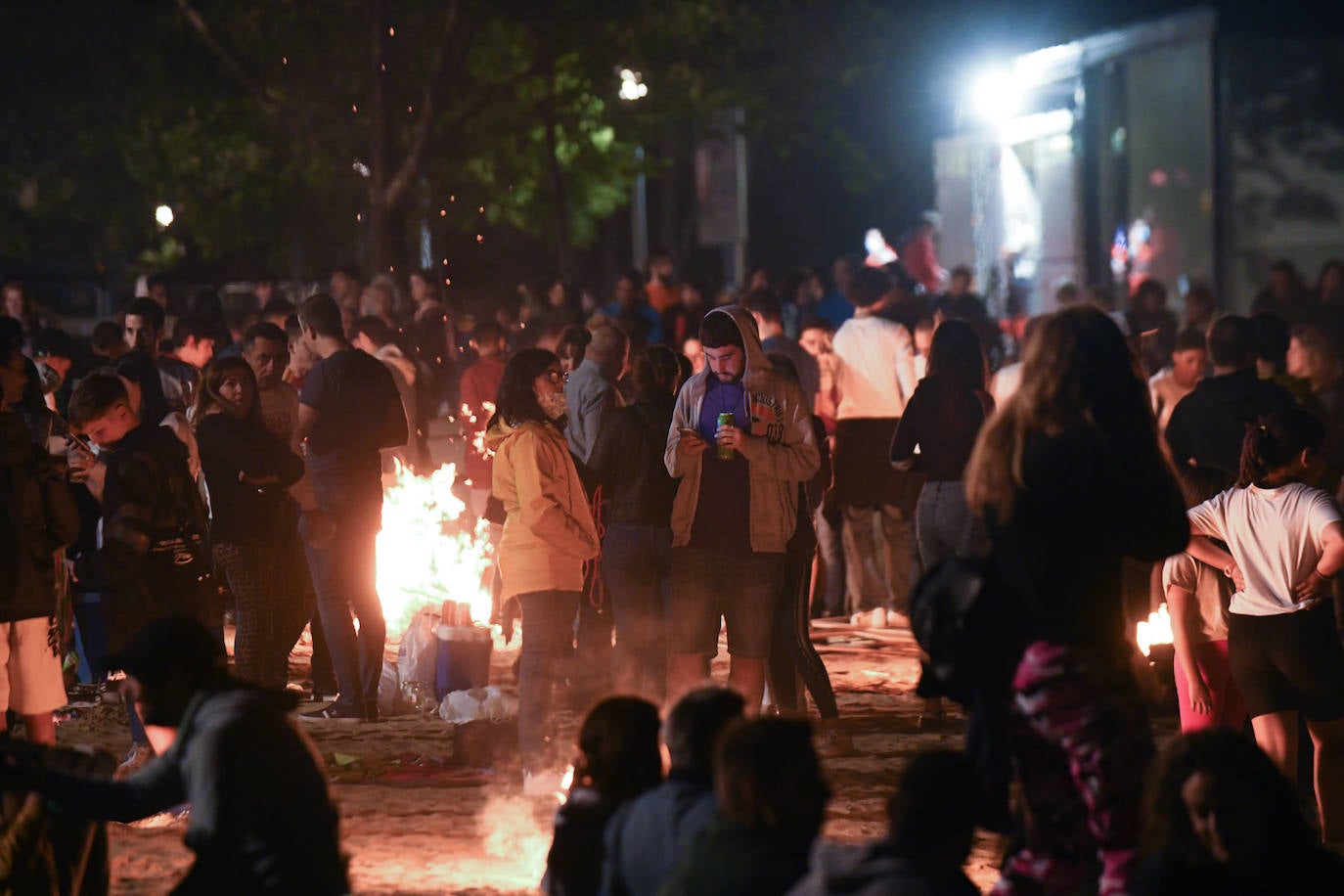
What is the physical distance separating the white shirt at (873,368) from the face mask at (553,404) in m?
4.74

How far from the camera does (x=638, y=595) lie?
8.88 metres

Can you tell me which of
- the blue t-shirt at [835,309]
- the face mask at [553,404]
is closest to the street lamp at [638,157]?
the blue t-shirt at [835,309]

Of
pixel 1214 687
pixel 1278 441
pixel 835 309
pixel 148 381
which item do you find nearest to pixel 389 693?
pixel 148 381

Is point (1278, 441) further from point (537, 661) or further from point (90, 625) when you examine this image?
point (90, 625)

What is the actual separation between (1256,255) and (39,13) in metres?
18.3

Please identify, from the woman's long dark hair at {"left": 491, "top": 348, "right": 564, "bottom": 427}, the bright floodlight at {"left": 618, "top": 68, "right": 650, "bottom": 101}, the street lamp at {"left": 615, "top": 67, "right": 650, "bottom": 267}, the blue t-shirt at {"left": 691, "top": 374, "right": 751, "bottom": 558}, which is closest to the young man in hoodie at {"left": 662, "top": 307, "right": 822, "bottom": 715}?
the blue t-shirt at {"left": 691, "top": 374, "right": 751, "bottom": 558}

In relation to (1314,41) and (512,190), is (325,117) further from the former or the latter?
(1314,41)

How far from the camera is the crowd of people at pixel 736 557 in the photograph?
475cm

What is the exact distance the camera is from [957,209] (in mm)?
26453

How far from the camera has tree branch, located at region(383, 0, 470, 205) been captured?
885 inches

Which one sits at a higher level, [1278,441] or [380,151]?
[380,151]

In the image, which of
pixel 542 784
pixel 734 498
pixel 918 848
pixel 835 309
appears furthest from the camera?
pixel 835 309

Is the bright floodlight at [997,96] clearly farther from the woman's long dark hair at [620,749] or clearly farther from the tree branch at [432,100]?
the woman's long dark hair at [620,749]

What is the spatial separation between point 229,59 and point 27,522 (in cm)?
1654
